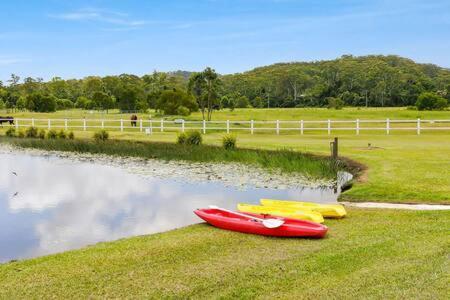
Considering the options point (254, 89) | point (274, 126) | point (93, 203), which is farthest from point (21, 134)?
point (254, 89)

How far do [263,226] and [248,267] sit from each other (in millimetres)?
1950

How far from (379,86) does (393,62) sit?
54305mm

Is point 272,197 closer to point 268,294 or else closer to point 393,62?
point 268,294

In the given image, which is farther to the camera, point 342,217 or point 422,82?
point 422,82

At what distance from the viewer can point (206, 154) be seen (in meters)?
26.1

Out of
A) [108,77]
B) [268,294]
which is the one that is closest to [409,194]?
[268,294]

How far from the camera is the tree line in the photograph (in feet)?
211

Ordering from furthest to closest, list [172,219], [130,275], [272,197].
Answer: [272,197] → [172,219] → [130,275]

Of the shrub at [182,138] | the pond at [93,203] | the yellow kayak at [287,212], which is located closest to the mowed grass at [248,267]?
the yellow kayak at [287,212]

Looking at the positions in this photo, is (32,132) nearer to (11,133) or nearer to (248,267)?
(11,133)

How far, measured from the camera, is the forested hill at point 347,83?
113 meters

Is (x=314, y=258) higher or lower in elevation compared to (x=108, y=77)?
lower

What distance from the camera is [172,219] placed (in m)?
13.1

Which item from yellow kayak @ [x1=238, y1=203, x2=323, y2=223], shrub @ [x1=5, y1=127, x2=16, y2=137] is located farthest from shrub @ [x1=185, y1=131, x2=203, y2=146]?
shrub @ [x1=5, y1=127, x2=16, y2=137]
